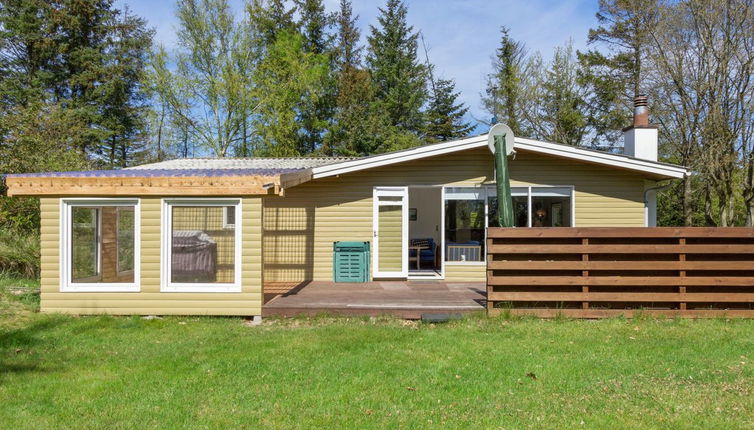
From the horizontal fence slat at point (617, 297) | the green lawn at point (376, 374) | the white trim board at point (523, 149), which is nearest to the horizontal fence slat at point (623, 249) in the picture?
the horizontal fence slat at point (617, 297)

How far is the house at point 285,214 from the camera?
6.07 m

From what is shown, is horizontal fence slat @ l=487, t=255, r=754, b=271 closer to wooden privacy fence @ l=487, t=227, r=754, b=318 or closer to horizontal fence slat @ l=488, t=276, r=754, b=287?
wooden privacy fence @ l=487, t=227, r=754, b=318

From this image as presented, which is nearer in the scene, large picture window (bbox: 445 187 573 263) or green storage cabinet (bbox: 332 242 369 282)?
green storage cabinet (bbox: 332 242 369 282)

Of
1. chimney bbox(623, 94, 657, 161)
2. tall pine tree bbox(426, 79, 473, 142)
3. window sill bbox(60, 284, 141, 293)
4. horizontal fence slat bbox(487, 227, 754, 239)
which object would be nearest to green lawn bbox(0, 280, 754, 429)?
window sill bbox(60, 284, 141, 293)

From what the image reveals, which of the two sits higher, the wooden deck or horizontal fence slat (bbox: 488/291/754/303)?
horizontal fence slat (bbox: 488/291/754/303)

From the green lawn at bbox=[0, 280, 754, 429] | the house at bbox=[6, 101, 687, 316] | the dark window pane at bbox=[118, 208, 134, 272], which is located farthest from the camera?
the dark window pane at bbox=[118, 208, 134, 272]

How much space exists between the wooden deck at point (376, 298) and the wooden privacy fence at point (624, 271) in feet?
2.57

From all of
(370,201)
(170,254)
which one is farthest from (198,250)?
(370,201)

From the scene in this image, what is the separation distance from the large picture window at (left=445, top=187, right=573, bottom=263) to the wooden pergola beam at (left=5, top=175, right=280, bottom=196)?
14.1 ft

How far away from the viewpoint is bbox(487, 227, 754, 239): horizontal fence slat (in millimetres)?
5789

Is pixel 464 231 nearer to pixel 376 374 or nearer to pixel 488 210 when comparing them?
pixel 488 210

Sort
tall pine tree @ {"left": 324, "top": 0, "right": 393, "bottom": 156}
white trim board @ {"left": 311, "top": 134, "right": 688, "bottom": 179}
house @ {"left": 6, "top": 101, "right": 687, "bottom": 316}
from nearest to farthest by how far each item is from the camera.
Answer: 1. house @ {"left": 6, "top": 101, "right": 687, "bottom": 316}
2. white trim board @ {"left": 311, "top": 134, "right": 688, "bottom": 179}
3. tall pine tree @ {"left": 324, "top": 0, "right": 393, "bottom": 156}

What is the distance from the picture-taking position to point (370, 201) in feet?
29.8

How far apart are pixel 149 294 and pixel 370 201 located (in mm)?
4420
